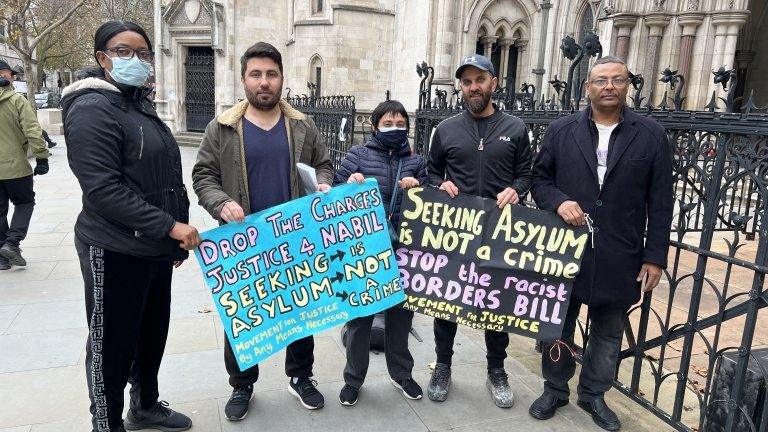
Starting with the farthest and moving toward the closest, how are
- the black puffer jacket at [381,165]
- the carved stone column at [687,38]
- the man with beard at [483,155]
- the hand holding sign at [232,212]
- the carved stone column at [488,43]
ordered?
the carved stone column at [488,43] < the carved stone column at [687,38] < the black puffer jacket at [381,165] < the man with beard at [483,155] < the hand holding sign at [232,212]

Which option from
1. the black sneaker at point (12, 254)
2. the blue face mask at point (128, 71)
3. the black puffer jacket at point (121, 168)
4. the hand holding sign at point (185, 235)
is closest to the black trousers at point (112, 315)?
the black puffer jacket at point (121, 168)

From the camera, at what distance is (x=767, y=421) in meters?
2.82

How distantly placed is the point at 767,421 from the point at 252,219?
3105 millimetres

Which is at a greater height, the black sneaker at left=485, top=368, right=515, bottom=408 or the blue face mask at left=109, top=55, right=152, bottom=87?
the blue face mask at left=109, top=55, right=152, bottom=87

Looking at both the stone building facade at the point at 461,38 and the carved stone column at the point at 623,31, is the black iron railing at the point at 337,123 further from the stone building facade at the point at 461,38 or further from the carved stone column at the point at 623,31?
the carved stone column at the point at 623,31

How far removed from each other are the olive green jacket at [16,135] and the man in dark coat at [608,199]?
5909 mm

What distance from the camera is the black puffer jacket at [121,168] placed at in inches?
99.0

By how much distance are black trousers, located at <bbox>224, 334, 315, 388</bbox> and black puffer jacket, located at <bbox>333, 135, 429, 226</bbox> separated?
43.2 inches

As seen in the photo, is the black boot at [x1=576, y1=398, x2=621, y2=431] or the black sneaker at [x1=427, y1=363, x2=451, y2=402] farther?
the black sneaker at [x1=427, y1=363, x2=451, y2=402]

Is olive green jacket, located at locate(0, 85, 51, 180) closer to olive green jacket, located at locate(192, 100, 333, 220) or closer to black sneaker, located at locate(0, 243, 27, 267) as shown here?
black sneaker, located at locate(0, 243, 27, 267)

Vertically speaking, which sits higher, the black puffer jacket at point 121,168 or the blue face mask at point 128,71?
the blue face mask at point 128,71

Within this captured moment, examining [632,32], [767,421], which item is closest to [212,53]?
[632,32]

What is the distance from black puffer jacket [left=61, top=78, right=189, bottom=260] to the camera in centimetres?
252

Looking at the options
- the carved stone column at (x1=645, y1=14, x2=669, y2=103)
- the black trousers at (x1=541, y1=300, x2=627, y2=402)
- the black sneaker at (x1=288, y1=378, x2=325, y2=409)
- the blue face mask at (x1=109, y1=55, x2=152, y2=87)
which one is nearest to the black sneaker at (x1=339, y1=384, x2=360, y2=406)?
the black sneaker at (x1=288, y1=378, x2=325, y2=409)
